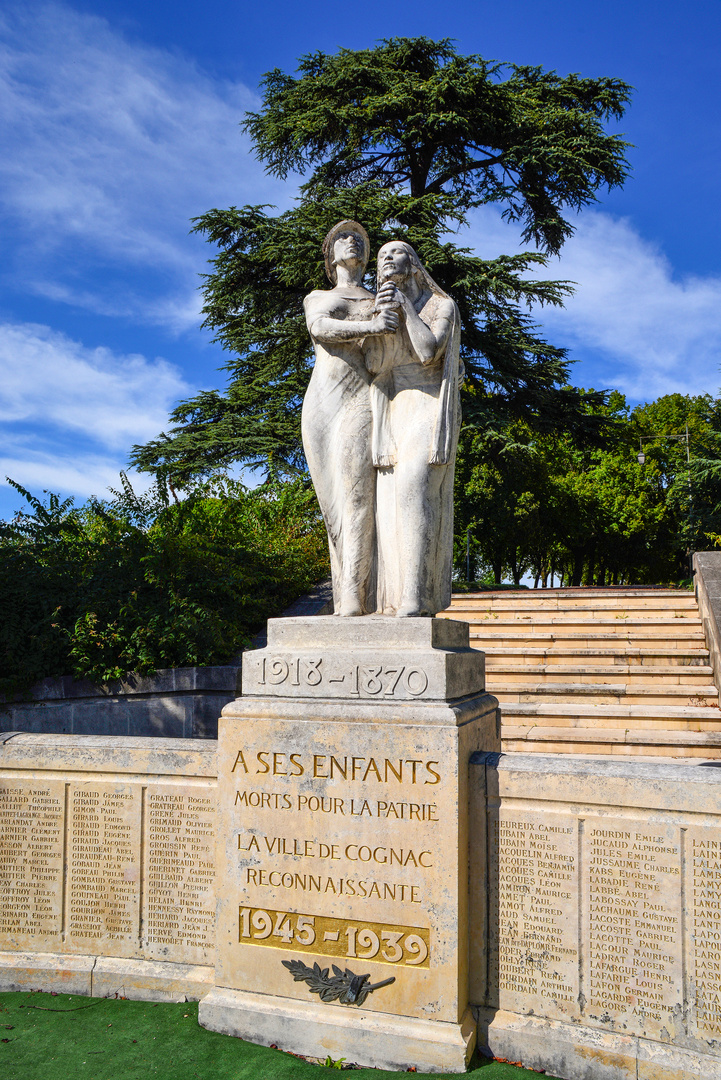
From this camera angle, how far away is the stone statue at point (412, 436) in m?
3.52

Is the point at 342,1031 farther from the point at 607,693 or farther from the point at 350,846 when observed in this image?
the point at 607,693

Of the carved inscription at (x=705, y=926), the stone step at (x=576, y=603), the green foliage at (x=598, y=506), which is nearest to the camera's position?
the carved inscription at (x=705, y=926)

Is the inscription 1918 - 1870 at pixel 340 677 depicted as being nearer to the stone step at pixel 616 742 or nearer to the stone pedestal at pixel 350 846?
the stone pedestal at pixel 350 846

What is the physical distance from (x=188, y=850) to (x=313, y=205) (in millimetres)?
15065

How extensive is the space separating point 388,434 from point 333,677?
46.9 inches

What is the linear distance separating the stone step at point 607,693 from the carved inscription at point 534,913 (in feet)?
16.2

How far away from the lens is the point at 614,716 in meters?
7.43

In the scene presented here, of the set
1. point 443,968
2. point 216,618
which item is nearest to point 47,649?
point 216,618

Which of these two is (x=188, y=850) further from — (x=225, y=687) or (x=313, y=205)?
(x=313, y=205)

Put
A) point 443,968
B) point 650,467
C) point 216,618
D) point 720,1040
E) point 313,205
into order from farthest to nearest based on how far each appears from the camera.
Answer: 1. point 650,467
2. point 313,205
3. point 216,618
4. point 443,968
5. point 720,1040

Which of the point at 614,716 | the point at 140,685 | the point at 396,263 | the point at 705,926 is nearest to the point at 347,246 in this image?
the point at 396,263

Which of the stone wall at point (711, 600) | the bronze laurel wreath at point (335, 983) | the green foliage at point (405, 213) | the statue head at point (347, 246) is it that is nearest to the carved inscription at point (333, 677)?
the bronze laurel wreath at point (335, 983)

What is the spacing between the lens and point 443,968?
3.02 metres

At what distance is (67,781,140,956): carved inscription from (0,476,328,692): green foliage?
3.47 m
